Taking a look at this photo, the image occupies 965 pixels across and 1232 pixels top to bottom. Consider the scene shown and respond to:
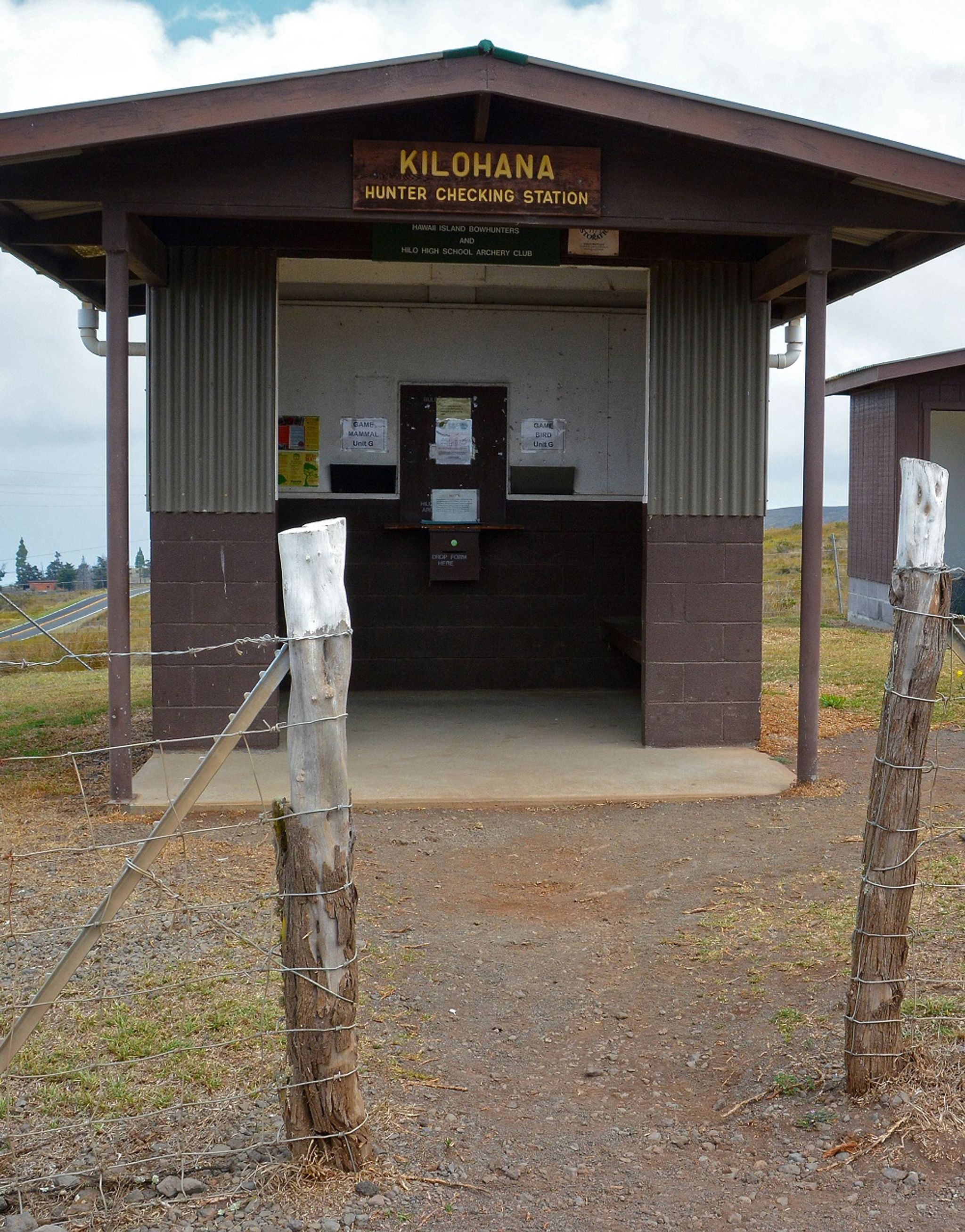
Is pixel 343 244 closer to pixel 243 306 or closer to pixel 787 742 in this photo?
pixel 243 306

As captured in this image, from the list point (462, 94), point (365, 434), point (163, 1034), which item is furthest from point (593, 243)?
point (163, 1034)

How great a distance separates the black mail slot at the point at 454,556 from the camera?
35.2 ft

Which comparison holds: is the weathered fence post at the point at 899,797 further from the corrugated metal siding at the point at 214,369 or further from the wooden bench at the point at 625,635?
the corrugated metal siding at the point at 214,369

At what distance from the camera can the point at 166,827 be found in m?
2.87

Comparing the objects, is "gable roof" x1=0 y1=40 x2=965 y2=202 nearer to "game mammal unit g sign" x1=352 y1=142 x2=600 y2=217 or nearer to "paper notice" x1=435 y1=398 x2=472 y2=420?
"game mammal unit g sign" x1=352 y1=142 x2=600 y2=217

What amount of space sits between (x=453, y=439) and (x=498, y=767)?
3803 mm

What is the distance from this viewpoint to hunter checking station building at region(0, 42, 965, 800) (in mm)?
6688

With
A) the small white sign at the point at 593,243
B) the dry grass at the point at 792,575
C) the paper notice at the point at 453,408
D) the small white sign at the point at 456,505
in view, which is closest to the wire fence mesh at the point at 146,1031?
the small white sign at the point at 593,243

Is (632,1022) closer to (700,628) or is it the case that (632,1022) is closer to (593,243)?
(700,628)

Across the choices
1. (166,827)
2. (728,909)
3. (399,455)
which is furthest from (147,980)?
(399,455)

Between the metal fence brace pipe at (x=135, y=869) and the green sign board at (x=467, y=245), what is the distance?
4.95 meters

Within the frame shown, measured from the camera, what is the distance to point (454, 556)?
35.5 ft

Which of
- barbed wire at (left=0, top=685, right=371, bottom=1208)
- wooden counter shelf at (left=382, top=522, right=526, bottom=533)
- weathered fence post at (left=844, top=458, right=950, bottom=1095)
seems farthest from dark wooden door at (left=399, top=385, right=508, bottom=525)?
weathered fence post at (left=844, top=458, right=950, bottom=1095)

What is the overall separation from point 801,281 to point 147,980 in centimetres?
549
